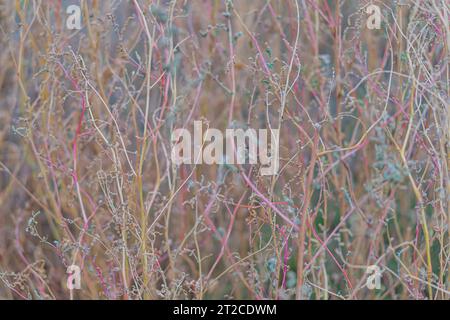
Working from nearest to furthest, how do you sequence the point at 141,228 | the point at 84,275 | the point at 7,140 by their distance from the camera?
the point at 141,228, the point at 84,275, the point at 7,140

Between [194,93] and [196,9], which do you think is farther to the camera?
[196,9]

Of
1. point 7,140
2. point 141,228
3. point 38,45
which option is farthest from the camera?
point 7,140

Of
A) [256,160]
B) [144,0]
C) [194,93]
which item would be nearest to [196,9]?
[194,93]

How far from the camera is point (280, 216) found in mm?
1246

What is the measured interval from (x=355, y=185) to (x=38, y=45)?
3.10 feet

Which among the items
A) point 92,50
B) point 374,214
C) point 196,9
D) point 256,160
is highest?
point 196,9

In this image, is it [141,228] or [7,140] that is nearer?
[141,228]

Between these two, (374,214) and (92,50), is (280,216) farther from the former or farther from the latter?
(92,50)

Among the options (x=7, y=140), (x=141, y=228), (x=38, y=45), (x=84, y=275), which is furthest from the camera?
(x=7, y=140)

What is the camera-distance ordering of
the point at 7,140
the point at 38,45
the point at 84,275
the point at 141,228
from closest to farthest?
the point at 141,228, the point at 84,275, the point at 38,45, the point at 7,140

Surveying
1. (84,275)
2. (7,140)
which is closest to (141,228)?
(84,275)
